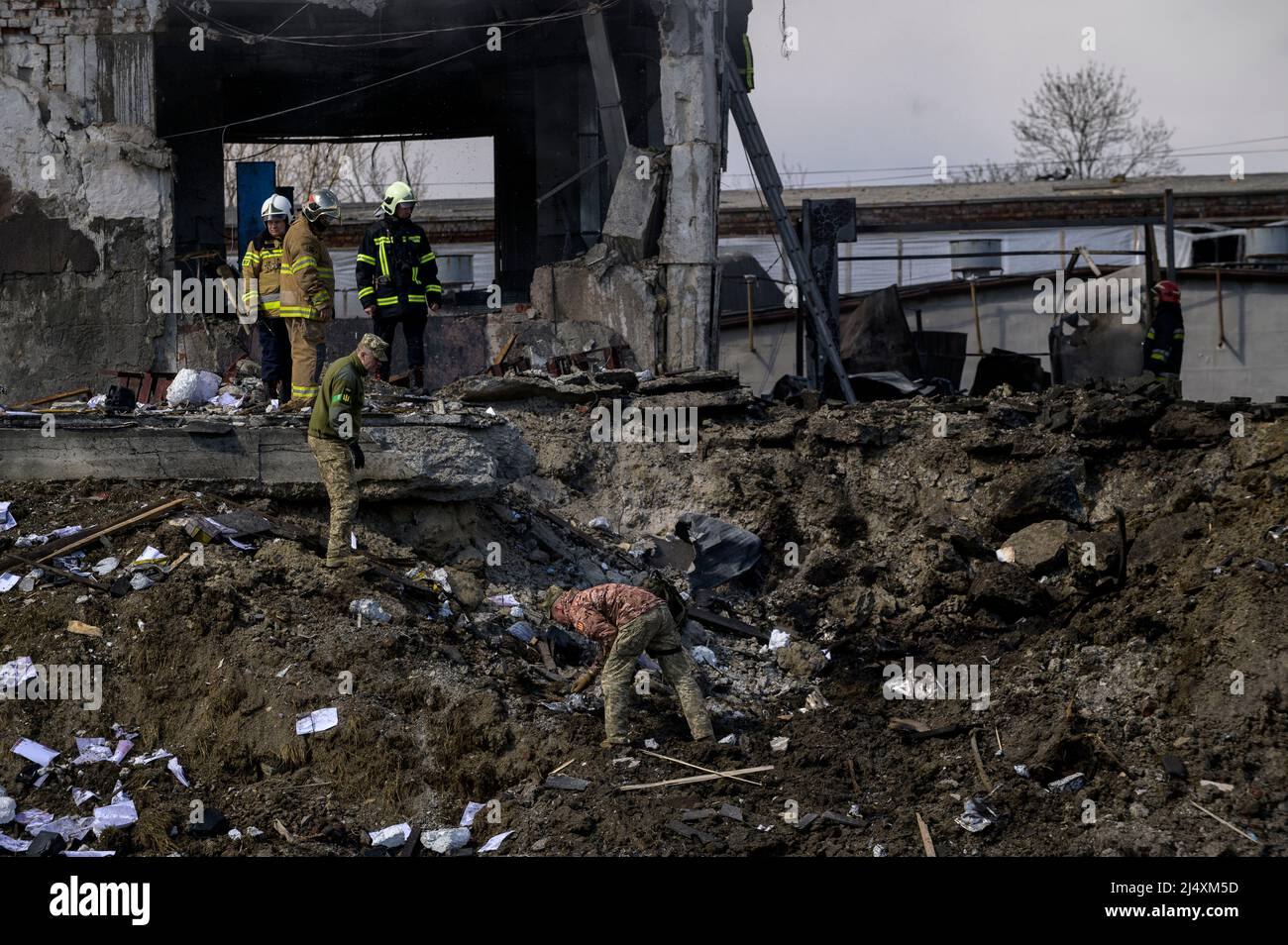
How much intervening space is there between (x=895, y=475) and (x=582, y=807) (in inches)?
221

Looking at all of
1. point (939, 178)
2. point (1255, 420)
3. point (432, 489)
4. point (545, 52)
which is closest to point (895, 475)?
point (1255, 420)

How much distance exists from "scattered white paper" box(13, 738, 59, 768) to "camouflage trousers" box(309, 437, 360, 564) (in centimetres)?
212

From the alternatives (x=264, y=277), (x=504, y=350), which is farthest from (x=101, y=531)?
(x=504, y=350)

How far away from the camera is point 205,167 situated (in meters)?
18.1

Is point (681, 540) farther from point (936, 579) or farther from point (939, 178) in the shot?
point (939, 178)

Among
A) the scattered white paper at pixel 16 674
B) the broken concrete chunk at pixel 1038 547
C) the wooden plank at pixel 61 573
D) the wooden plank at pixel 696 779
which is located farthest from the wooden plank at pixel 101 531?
the broken concrete chunk at pixel 1038 547

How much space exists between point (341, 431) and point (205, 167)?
9.78 m

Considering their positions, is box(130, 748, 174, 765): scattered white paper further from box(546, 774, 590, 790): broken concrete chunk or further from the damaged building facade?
the damaged building facade

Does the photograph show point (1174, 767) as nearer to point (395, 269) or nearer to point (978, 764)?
point (978, 764)

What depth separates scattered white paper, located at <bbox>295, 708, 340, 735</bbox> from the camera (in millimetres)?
8812

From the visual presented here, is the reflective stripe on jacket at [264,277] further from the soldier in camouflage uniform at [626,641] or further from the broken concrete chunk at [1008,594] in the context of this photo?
the broken concrete chunk at [1008,594]

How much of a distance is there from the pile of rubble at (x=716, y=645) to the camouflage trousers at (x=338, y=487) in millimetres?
224

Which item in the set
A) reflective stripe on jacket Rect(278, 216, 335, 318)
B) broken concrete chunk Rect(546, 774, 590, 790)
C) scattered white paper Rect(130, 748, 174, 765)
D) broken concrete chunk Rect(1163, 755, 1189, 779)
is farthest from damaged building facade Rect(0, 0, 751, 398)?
broken concrete chunk Rect(1163, 755, 1189, 779)

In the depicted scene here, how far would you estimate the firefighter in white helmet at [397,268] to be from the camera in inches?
496
